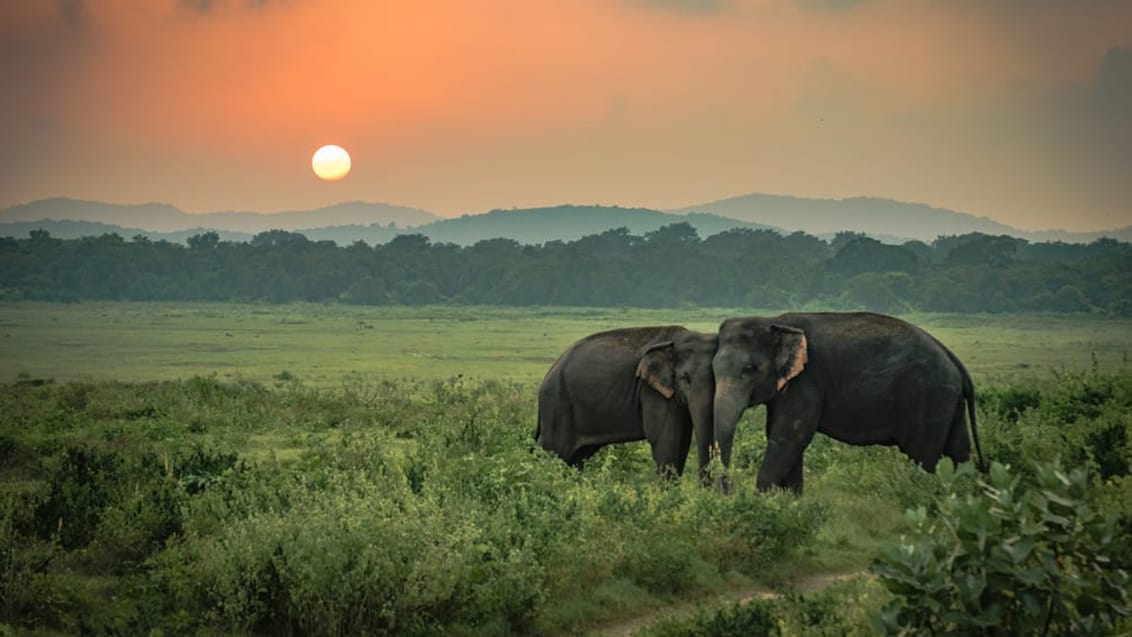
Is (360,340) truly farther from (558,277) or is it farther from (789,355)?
(558,277)

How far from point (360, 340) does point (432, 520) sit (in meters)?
44.0

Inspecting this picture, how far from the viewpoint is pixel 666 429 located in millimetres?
14039

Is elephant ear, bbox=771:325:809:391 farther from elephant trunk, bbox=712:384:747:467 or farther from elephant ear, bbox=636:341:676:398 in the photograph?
elephant ear, bbox=636:341:676:398

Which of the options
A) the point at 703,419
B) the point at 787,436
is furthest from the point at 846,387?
the point at 703,419

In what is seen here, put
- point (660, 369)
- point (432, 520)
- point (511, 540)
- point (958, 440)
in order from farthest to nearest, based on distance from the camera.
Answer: point (660, 369), point (958, 440), point (511, 540), point (432, 520)

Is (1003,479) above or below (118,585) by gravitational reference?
above

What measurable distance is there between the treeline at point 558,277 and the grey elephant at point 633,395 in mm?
73349

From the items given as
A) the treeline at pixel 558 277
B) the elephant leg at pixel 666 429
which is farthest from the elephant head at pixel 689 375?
the treeline at pixel 558 277

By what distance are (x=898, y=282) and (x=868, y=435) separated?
78.5 metres

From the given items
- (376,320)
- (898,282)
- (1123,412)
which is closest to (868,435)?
(1123,412)

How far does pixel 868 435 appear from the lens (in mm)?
14031

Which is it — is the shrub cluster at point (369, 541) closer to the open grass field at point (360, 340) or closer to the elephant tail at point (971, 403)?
the elephant tail at point (971, 403)

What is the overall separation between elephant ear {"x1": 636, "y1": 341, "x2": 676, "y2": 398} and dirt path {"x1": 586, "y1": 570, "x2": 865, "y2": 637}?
3623 millimetres

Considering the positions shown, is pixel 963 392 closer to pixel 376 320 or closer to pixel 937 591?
pixel 937 591
